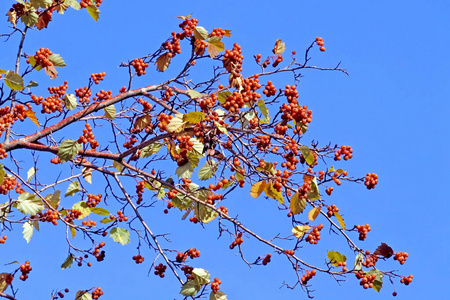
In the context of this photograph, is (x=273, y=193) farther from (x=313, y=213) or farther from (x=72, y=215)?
(x=72, y=215)

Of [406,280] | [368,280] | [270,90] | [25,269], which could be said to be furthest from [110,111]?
[406,280]

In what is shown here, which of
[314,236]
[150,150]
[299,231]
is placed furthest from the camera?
[150,150]

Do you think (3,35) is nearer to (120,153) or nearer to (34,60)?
(34,60)

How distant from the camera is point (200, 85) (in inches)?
290

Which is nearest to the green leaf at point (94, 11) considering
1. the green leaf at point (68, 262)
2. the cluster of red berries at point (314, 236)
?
the green leaf at point (68, 262)

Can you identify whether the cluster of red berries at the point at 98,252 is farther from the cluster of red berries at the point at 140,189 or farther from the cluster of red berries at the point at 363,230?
the cluster of red berries at the point at 363,230

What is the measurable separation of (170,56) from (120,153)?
4.27 feet

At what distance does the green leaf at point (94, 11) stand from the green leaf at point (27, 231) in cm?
251

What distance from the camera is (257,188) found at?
6465 mm

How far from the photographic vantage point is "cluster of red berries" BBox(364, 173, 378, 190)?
22.1ft

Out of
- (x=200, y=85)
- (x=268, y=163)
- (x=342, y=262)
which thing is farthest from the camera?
(x=200, y=85)

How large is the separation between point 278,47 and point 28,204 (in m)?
3.28

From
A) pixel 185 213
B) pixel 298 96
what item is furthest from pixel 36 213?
pixel 298 96

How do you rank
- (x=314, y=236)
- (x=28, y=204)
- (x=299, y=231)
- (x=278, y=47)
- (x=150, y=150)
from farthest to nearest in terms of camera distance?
(x=278, y=47), (x=150, y=150), (x=28, y=204), (x=299, y=231), (x=314, y=236)
